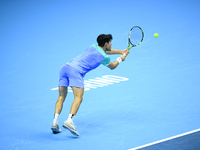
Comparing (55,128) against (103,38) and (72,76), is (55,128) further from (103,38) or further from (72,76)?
(103,38)

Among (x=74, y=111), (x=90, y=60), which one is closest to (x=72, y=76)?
(x=90, y=60)

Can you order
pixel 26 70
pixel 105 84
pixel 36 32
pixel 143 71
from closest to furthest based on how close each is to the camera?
pixel 105 84, pixel 143 71, pixel 26 70, pixel 36 32

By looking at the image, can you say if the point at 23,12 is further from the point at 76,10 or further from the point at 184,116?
the point at 184,116

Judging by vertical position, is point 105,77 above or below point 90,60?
below

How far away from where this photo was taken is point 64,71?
5977 millimetres

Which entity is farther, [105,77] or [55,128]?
[105,77]

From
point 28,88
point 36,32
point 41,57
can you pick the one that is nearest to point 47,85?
point 28,88

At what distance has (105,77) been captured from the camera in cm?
898

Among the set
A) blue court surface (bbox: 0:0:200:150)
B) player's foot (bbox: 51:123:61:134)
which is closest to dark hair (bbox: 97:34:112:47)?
blue court surface (bbox: 0:0:200:150)

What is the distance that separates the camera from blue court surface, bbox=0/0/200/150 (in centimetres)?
586

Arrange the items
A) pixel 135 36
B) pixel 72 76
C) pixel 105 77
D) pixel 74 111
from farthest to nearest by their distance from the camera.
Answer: pixel 105 77, pixel 135 36, pixel 72 76, pixel 74 111

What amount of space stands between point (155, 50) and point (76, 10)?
14.9 feet

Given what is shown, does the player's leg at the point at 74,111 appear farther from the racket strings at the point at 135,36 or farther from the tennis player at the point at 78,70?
the racket strings at the point at 135,36

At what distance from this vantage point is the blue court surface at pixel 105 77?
5863 mm
